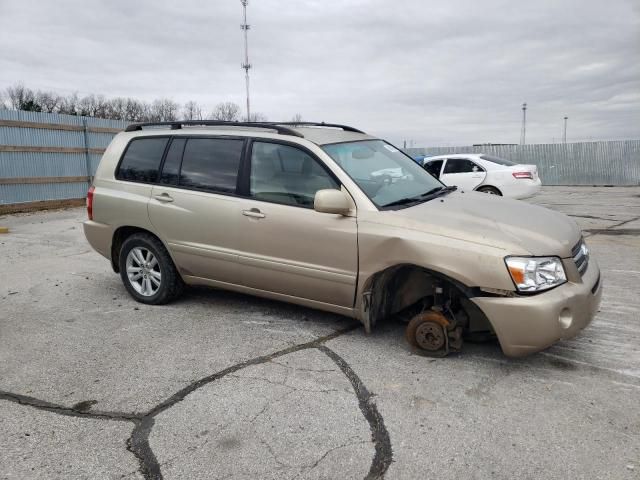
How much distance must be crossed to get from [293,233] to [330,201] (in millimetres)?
499

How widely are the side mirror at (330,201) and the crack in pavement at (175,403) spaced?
1.09 metres

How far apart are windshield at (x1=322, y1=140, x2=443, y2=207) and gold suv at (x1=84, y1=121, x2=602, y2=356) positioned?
0.06 ft

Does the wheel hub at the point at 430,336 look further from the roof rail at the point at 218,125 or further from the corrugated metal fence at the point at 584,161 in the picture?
the corrugated metal fence at the point at 584,161

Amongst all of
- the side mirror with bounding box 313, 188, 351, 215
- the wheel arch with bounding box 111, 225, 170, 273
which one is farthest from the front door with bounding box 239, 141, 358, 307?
the wheel arch with bounding box 111, 225, 170, 273

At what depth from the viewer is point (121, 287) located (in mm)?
5973

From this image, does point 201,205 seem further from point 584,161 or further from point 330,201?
point 584,161

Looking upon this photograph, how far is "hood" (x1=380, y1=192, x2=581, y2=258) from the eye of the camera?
137 inches

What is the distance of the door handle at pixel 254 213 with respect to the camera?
4334 mm

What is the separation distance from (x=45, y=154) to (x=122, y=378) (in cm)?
1274

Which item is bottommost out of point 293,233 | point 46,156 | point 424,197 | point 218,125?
point 293,233

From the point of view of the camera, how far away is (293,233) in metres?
4.16

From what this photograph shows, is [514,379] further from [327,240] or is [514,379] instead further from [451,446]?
[327,240]

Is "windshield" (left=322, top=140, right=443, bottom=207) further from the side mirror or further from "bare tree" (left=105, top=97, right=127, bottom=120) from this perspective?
"bare tree" (left=105, top=97, right=127, bottom=120)

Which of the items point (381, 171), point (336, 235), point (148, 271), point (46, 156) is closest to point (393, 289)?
point (336, 235)
